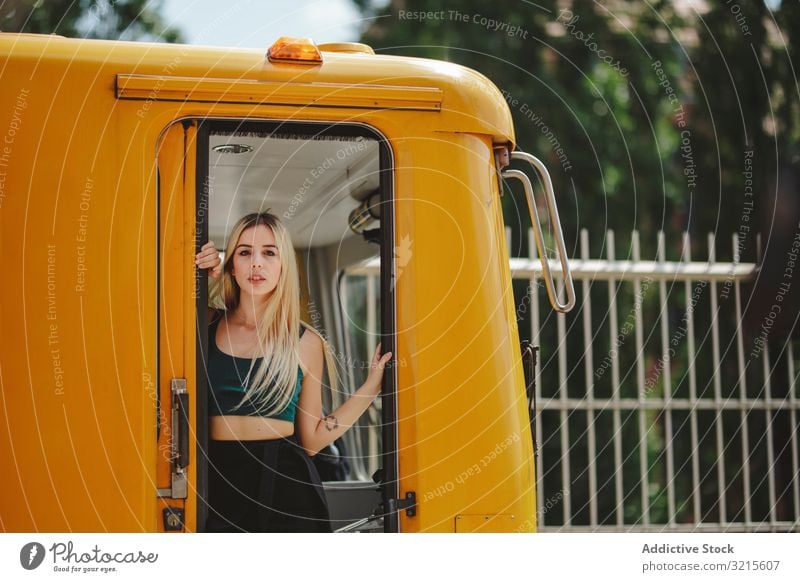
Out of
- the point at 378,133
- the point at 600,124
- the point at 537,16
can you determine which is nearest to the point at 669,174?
the point at 600,124

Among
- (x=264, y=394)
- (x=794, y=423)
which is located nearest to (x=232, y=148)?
(x=264, y=394)

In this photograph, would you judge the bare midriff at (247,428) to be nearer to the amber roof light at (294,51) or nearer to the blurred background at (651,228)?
the amber roof light at (294,51)

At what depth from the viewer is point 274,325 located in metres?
3.12

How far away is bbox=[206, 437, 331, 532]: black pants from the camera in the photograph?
3025 mm

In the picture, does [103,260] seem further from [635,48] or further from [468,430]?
[635,48]

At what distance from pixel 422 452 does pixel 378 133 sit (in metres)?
1.01

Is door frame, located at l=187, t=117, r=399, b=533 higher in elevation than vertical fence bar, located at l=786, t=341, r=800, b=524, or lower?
higher

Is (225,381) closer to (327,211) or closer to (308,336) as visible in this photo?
(308,336)

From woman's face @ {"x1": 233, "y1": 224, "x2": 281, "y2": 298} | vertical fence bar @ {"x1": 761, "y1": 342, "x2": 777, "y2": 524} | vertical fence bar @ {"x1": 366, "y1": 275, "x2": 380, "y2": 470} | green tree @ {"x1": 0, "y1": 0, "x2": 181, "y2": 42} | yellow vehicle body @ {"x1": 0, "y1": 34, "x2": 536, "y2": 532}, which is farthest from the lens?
green tree @ {"x1": 0, "y1": 0, "x2": 181, "y2": 42}

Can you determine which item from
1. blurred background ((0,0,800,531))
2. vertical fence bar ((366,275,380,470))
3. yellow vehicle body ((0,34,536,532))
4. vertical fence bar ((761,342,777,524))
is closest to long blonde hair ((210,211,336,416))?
yellow vehicle body ((0,34,536,532))

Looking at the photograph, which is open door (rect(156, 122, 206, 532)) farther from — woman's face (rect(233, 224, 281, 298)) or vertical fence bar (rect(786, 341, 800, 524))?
vertical fence bar (rect(786, 341, 800, 524))

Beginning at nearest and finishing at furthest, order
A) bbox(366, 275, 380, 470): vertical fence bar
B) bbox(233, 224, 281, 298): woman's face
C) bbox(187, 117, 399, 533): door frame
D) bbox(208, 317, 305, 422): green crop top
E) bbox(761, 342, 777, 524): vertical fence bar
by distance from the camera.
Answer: bbox(187, 117, 399, 533): door frame < bbox(208, 317, 305, 422): green crop top < bbox(233, 224, 281, 298): woman's face < bbox(366, 275, 380, 470): vertical fence bar < bbox(761, 342, 777, 524): vertical fence bar

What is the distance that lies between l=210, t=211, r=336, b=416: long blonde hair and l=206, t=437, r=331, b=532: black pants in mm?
148

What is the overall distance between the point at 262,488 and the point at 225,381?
14.5 inches
